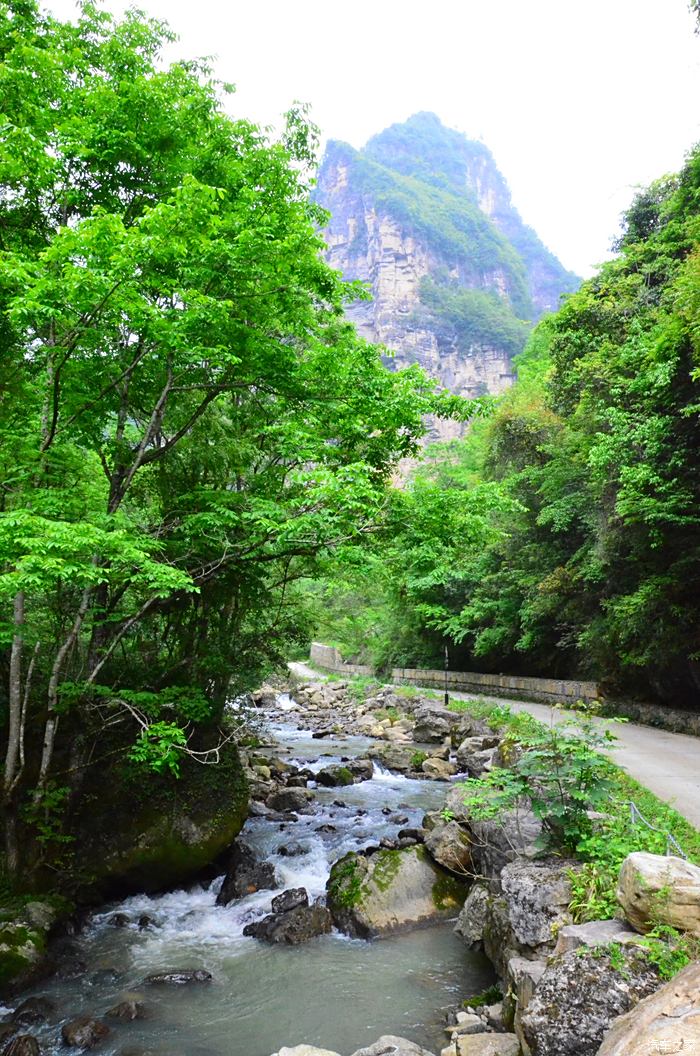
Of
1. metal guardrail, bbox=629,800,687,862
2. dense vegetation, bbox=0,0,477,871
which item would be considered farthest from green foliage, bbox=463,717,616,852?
dense vegetation, bbox=0,0,477,871

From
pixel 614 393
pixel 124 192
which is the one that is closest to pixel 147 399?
pixel 124 192

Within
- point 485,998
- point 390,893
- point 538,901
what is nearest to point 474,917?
point 390,893

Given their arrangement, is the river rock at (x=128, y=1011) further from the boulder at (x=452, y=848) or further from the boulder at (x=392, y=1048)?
the boulder at (x=452, y=848)

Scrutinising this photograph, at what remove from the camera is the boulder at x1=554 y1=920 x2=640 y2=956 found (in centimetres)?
428

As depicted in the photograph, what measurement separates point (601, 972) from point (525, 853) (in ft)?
9.96

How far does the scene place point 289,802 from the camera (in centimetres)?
1254

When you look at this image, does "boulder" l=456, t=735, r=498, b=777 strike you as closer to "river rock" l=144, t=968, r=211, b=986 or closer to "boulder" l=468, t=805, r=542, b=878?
"boulder" l=468, t=805, r=542, b=878

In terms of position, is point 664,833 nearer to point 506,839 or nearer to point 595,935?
point 595,935

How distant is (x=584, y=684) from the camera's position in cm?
1878

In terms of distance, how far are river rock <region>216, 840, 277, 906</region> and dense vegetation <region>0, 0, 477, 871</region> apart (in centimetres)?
245

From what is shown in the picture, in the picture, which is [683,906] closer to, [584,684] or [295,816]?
[295,816]

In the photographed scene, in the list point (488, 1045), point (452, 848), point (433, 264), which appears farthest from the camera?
point (433, 264)

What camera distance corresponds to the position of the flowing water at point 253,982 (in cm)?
573

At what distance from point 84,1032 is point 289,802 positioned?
278 inches
